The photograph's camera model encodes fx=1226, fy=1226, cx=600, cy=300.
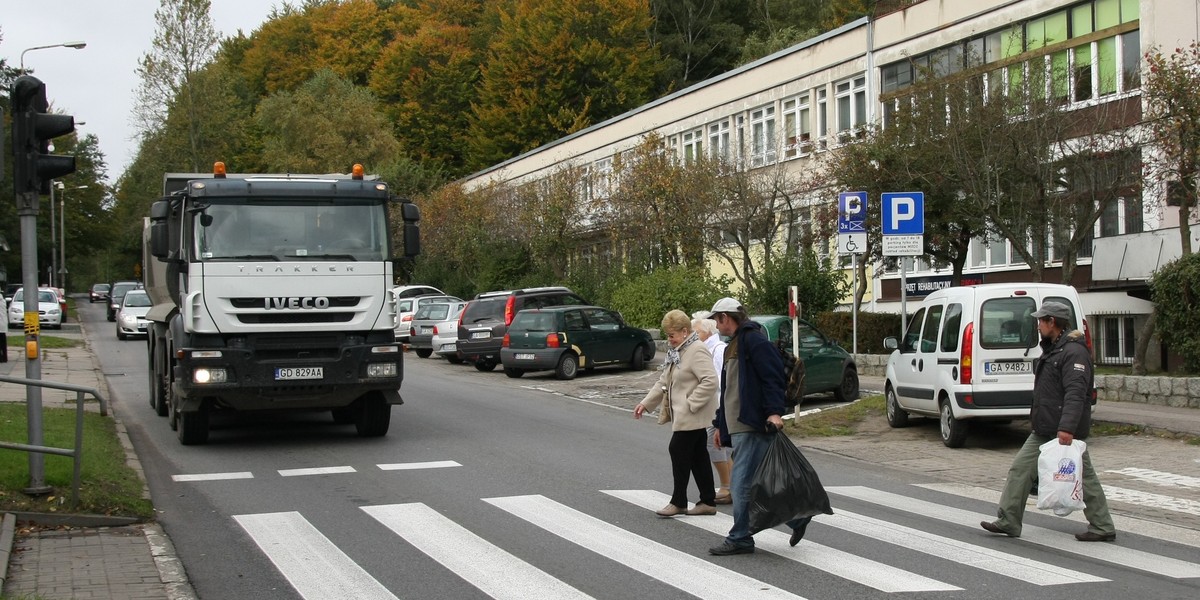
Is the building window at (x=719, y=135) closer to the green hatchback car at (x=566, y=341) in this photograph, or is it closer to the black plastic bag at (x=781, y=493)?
the green hatchback car at (x=566, y=341)

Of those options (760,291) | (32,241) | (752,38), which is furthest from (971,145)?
(752,38)

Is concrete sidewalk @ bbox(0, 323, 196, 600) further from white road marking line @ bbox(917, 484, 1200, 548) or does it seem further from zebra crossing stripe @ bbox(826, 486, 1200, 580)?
white road marking line @ bbox(917, 484, 1200, 548)

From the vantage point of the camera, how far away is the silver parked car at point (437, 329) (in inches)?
1257

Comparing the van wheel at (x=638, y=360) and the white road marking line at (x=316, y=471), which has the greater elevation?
the van wheel at (x=638, y=360)

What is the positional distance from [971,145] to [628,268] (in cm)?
1890

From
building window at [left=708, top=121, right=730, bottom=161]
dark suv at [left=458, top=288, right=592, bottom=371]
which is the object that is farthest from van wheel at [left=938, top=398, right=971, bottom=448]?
building window at [left=708, top=121, right=730, bottom=161]

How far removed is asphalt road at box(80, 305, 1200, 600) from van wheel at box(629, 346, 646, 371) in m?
11.8

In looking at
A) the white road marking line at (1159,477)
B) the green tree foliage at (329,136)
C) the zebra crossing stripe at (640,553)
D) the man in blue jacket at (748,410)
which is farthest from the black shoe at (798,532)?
the green tree foliage at (329,136)

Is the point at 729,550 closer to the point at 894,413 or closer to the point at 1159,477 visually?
the point at 1159,477

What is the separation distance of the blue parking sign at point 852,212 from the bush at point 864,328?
1015 centimetres

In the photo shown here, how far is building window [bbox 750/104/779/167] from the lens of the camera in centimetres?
4303

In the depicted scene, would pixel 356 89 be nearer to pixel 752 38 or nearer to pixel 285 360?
pixel 752 38

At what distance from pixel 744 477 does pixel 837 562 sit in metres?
0.84

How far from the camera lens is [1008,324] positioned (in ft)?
47.2
